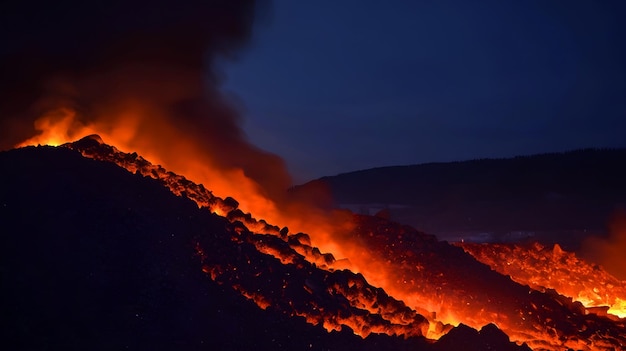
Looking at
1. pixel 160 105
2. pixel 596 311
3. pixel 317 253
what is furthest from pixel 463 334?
pixel 160 105

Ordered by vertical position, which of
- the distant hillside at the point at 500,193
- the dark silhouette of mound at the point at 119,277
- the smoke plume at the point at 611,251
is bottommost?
the dark silhouette of mound at the point at 119,277

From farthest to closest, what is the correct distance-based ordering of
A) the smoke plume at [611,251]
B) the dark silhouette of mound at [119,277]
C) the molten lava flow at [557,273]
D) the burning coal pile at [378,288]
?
the smoke plume at [611,251] → the molten lava flow at [557,273] → the burning coal pile at [378,288] → the dark silhouette of mound at [119,277]

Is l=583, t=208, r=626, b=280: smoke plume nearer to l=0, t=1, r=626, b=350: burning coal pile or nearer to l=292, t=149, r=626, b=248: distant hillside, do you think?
l=292, t=149, r=626, b=248: distant hillside

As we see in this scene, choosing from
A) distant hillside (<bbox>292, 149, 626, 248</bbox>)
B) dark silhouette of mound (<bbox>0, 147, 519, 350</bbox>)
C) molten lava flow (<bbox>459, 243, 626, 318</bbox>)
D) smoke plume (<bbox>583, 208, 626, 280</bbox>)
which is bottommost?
dark silhouette of mound (<bbox>0, 147, 519, 350</bbox>)

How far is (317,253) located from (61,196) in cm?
427

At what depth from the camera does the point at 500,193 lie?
156ft

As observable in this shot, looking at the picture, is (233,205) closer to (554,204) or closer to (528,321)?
(528,321)

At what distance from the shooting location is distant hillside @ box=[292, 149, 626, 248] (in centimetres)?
3412

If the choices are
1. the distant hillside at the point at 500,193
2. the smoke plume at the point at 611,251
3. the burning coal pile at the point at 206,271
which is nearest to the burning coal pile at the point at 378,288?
the burning coal pile at the point at 206,271

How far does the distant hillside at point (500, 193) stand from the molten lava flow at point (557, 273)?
1221cm

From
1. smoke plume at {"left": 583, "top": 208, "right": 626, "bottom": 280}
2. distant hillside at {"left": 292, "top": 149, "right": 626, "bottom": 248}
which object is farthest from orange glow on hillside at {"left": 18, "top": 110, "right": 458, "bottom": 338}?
distant hillside at {"left": 292, "top": 149, "right": 626, "bottom": 248}

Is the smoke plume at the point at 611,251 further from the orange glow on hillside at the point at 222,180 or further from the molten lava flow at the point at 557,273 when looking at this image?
the orange glow on hillside at the point at 222,180

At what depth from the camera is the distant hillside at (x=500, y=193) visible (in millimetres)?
34125

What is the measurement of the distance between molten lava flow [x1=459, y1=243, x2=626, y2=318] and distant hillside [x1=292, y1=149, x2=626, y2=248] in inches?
481
